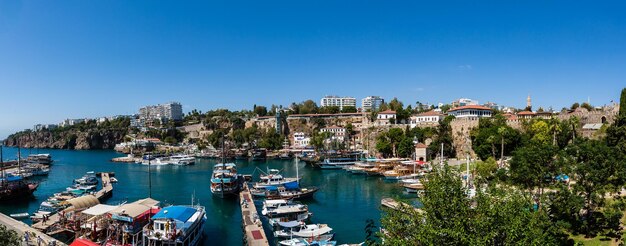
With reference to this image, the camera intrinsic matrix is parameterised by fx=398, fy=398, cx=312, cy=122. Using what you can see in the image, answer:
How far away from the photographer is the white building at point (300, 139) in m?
100

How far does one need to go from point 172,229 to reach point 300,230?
8403mm

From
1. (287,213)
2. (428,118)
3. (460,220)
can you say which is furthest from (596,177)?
(428,118)

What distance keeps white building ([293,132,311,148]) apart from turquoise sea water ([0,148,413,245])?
26510mm

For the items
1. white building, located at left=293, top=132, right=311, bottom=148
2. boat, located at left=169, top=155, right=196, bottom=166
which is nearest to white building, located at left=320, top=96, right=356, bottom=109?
white building, located at left=293, top=132, right=311, bottom=148

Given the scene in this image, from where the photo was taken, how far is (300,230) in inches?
1069

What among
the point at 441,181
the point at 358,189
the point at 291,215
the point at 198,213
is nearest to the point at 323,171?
the point at 358,189

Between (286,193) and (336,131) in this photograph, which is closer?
(286,193)

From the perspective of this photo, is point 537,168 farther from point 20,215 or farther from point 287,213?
point 20,215

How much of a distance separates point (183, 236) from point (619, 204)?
23.5 m

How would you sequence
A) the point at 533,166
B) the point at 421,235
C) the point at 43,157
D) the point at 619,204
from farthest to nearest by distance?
the point at 43,157 < the point at 533,166 < the point at 619,204 < the point at 421,235

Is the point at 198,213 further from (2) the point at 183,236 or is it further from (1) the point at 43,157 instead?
(1) the point at 43,157

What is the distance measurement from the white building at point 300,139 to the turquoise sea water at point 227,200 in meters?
26.5

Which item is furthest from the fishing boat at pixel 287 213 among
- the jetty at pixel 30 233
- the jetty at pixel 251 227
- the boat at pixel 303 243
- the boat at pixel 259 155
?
the boat at pixel 259 155

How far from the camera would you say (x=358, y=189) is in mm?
46562
